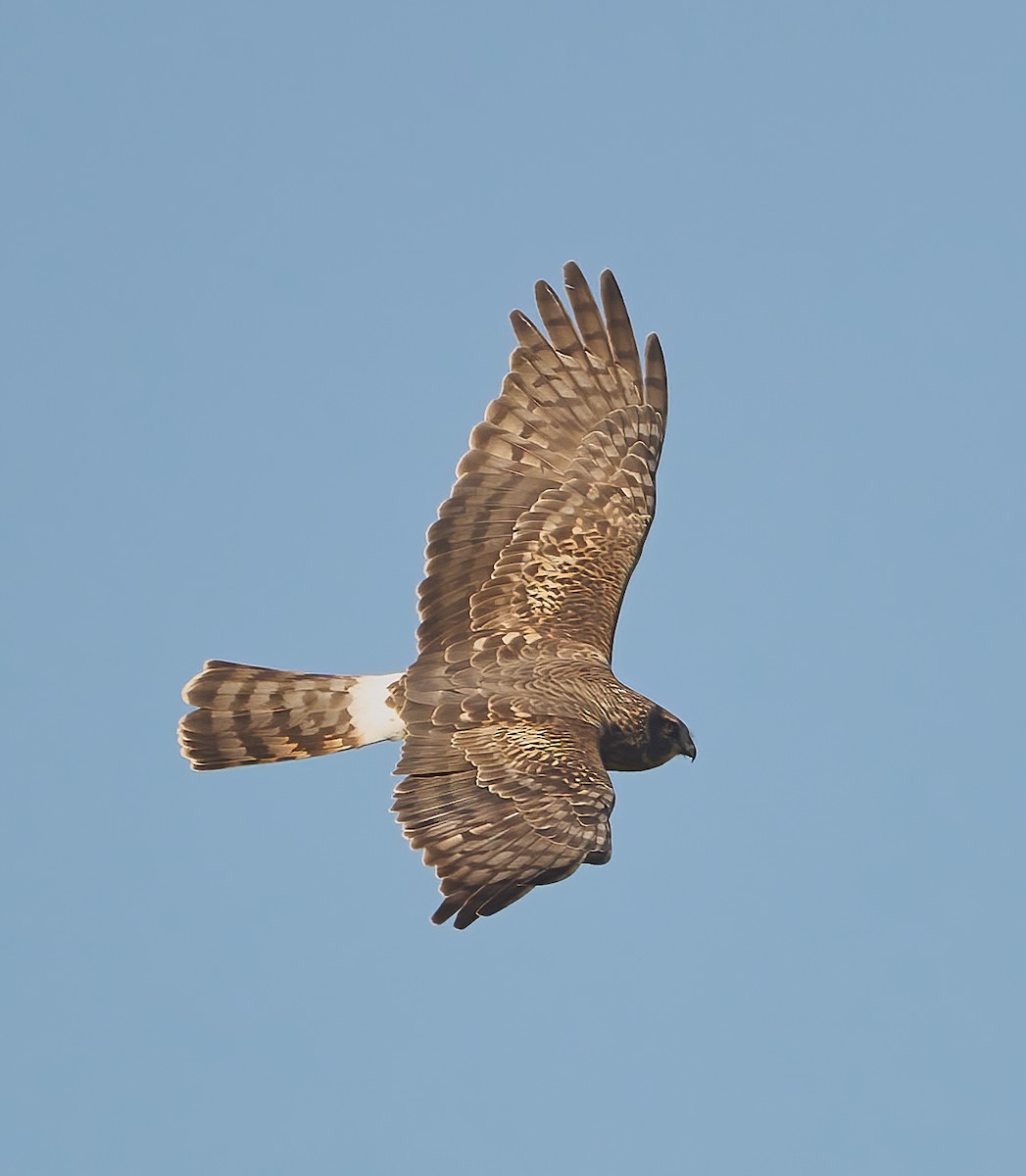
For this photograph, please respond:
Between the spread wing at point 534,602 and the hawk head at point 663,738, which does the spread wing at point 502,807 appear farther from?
the hawk head at point 663,738

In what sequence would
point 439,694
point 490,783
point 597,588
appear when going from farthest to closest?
point 597,588 → point 439,694 → point 490,783

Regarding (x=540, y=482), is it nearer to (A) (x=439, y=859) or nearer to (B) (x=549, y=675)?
(B) (x=549, y=675)

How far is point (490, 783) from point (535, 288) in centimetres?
385

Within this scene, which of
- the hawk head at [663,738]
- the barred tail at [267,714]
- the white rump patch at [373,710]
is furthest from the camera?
the hawk head at [663,738]

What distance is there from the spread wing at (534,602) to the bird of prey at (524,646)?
0.04 feet

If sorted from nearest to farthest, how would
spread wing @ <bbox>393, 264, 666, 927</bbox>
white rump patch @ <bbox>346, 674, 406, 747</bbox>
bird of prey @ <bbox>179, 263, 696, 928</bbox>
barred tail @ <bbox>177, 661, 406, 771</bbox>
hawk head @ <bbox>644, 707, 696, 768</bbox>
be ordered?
spread wing @ <bbox>393, 264, 666, 927</bbox> < bird of prey @ <bbox>179, 263, 696, 928</bbox> < white rump patch @ <bbox>346, 674, 406, 747</bbox> < barred tail @ <bbox>177, 661, 406, 771</bbox> < hawk head @ <bbox>644, 707, 696, 768</bbox>

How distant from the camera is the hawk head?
1363 centimetres

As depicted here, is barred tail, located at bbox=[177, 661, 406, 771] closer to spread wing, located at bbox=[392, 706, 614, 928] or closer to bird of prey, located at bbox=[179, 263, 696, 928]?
bird of prey, located at bbox=[179, 263, 696, 928]

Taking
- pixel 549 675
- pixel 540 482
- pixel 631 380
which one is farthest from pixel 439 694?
pixel 631 380

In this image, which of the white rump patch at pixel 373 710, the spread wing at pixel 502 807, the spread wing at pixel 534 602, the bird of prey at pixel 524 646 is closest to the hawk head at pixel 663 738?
the bird of prey at pixel 524 646

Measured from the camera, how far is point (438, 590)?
1367 centimetres

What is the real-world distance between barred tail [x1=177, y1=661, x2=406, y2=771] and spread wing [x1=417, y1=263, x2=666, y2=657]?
0.60 meters

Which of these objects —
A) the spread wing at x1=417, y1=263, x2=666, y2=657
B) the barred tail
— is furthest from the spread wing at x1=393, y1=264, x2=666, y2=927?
the barred tail

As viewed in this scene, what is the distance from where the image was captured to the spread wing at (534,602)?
11.8m
